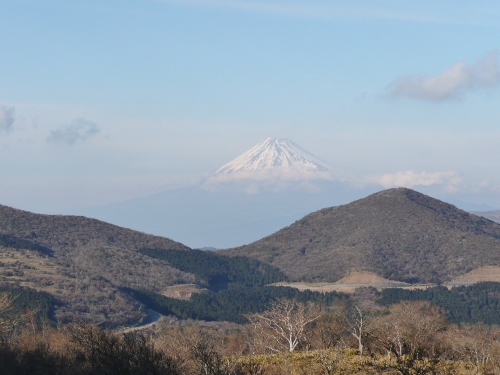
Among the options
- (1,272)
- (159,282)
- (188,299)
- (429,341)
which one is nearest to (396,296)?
(188,299)

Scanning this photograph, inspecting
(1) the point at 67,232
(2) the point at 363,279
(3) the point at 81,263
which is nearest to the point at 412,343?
(2) the point at 363,279

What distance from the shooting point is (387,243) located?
148 metres

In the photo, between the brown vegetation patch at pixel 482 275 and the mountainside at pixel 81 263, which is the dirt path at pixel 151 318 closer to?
the mountainside at pixel 81 263

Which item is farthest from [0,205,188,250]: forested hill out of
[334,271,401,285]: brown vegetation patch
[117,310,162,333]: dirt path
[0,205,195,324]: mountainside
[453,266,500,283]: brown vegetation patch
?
[453,266,500,283]: brown vegetation patch

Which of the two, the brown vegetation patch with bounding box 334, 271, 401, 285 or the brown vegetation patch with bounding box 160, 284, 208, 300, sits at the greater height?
the brown vegetation patch with bounding box 334, 271, 401, 285

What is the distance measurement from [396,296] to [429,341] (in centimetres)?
6140

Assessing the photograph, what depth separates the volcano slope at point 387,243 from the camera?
445ft

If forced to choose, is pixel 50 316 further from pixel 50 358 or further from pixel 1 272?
pixel 50 358

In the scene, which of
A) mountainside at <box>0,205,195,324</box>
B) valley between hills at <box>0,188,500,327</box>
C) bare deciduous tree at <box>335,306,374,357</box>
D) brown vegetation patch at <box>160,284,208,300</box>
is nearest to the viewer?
bare deciduous tree at <box>335,306,374,357</box>

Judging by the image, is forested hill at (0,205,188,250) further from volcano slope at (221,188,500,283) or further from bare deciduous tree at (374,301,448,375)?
bare deciduous tree at (374,301,448,375)

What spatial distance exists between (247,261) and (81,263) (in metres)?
41.3

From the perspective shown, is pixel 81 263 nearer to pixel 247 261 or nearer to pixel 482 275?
pixel 247 261

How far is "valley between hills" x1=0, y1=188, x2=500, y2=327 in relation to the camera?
97.9 metres

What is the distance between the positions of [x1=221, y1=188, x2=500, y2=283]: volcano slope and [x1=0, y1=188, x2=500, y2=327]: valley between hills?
0.98 ft
